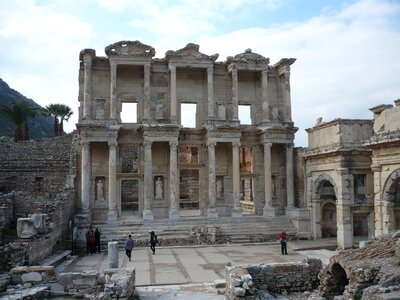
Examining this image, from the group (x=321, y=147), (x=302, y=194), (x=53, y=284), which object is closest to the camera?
(x=53, y=284)

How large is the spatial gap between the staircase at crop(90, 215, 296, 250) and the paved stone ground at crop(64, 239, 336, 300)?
0.96 meters

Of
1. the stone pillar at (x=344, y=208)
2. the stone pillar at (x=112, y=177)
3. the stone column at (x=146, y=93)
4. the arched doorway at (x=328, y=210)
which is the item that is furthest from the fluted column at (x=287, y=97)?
the stone pillar at (x=112, y=177)

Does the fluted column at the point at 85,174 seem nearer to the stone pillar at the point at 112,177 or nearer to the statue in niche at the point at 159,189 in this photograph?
the stone pillar at the point at 112,177

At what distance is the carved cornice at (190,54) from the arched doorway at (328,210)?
34.2 feet

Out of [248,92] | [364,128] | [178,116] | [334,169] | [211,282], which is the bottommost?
[211,282]

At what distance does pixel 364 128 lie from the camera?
2133cm

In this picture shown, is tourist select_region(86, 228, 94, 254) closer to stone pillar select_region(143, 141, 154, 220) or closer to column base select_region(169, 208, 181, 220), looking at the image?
stone pillar select_region(143, 141, 154, 220)

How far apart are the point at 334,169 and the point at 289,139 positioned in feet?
20.7

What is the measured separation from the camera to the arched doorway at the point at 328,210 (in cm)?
2492

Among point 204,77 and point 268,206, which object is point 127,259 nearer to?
point 268,206

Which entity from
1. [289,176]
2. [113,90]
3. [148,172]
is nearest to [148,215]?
[148,172]

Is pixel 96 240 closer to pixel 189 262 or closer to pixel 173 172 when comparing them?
pixel 189 262

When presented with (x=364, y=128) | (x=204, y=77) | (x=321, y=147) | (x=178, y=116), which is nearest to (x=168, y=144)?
(x=178, y=116)

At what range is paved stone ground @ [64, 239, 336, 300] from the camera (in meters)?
13.9
